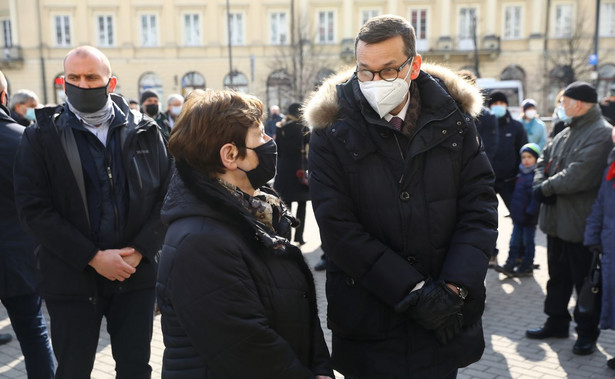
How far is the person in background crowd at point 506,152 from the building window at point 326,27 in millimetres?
36948

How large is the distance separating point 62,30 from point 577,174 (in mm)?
44696

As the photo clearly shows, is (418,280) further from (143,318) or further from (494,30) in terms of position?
(494,30)

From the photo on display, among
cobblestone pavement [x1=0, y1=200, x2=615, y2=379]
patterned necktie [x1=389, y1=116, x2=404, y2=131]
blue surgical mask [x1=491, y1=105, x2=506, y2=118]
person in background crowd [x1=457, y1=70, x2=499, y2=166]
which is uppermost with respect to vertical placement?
patterned necktie [x1=389, y1=116, x2=404, y2=131]

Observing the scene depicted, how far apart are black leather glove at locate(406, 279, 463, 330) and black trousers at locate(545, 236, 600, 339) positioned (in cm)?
295

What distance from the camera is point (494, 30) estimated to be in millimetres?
41938

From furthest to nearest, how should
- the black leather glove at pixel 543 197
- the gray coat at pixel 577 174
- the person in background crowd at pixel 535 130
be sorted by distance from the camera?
the person in background crowd at pixel 535 130
the black leather glove at pixel 543 197
the gray coat at pixel 577 174

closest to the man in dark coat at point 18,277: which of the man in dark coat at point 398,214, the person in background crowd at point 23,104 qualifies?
the man in dark coat at point 398,214

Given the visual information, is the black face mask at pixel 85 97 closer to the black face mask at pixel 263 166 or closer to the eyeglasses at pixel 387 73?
the black face mask at pixel 263 166

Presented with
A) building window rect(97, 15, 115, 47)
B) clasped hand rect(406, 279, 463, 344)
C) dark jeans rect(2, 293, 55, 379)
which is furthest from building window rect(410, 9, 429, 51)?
clasped hand rect(406, 279, 463, 344)

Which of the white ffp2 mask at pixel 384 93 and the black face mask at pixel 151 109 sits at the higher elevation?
the white ffp2 mask at pixel 384 93

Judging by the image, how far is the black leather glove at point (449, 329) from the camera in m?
2.60

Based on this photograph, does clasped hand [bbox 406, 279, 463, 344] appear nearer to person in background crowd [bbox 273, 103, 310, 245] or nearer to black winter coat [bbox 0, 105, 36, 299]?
black winter coat [bbox 0, 105, 36, 299]

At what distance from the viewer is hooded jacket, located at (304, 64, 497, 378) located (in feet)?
8.57

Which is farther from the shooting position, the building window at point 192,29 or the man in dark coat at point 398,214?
Result: the building window at point 192,29
